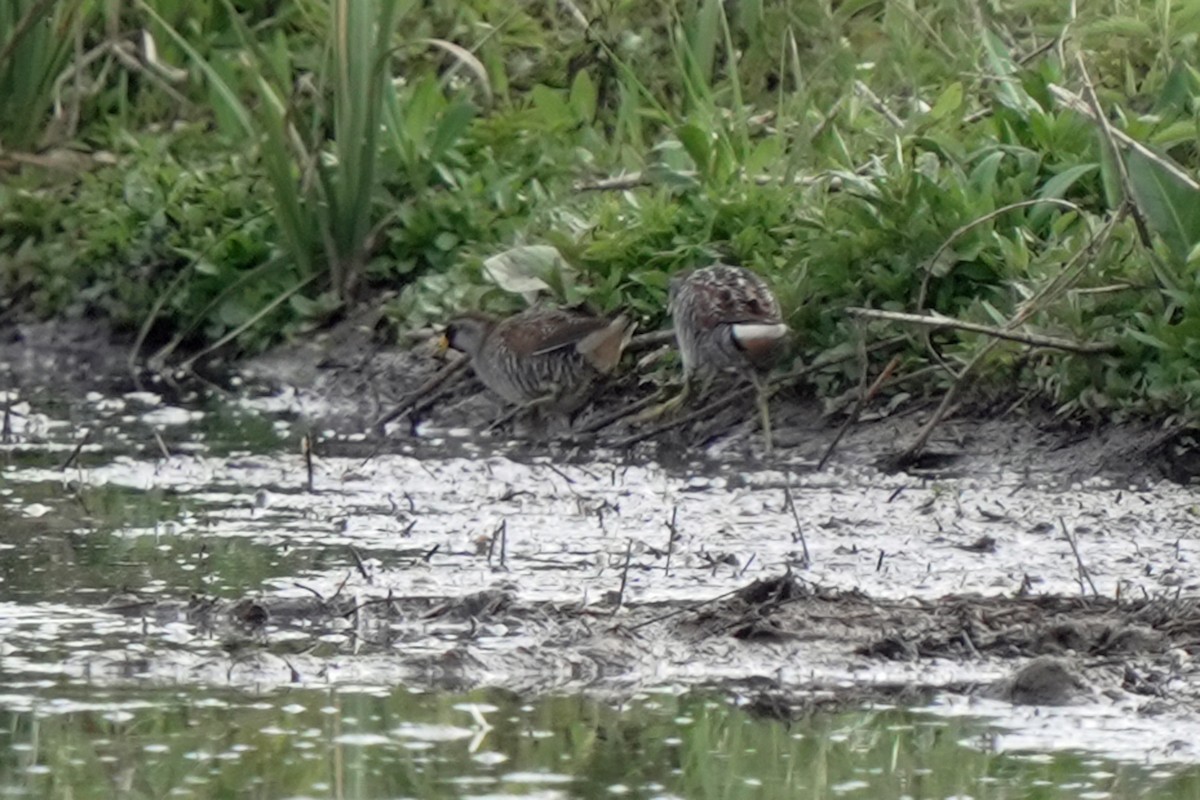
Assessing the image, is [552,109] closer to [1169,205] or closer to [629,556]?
[1169,205]

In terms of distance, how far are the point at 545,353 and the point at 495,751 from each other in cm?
329

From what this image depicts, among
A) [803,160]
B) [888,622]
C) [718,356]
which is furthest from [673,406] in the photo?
[888,622]

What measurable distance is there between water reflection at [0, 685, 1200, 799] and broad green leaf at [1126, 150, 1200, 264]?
8.29 ft

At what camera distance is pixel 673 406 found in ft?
22.2

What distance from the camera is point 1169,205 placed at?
607cm

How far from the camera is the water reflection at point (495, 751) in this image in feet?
→ 11.3

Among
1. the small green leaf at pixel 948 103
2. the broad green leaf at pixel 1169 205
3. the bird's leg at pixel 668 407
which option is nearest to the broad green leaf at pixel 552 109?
the small green leaf at pixel 948 103

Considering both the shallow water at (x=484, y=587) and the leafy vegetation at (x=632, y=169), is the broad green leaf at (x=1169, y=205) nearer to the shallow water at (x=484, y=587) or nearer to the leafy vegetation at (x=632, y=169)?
the leafy vegetation at (x=632, y=169)

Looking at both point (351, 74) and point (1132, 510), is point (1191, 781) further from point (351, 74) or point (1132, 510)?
point (351, 74)

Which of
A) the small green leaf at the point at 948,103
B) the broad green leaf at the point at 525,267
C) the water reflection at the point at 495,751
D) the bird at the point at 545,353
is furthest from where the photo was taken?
the broad green leaf at the point at 525,267

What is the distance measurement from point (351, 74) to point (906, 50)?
6.01 feet

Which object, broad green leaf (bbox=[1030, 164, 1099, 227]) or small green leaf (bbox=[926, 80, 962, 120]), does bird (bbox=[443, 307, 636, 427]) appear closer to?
small green leaf (bbox=[926, 80, 962, 120])

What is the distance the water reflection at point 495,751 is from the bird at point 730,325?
239cm

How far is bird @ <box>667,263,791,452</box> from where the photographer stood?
249 inches
